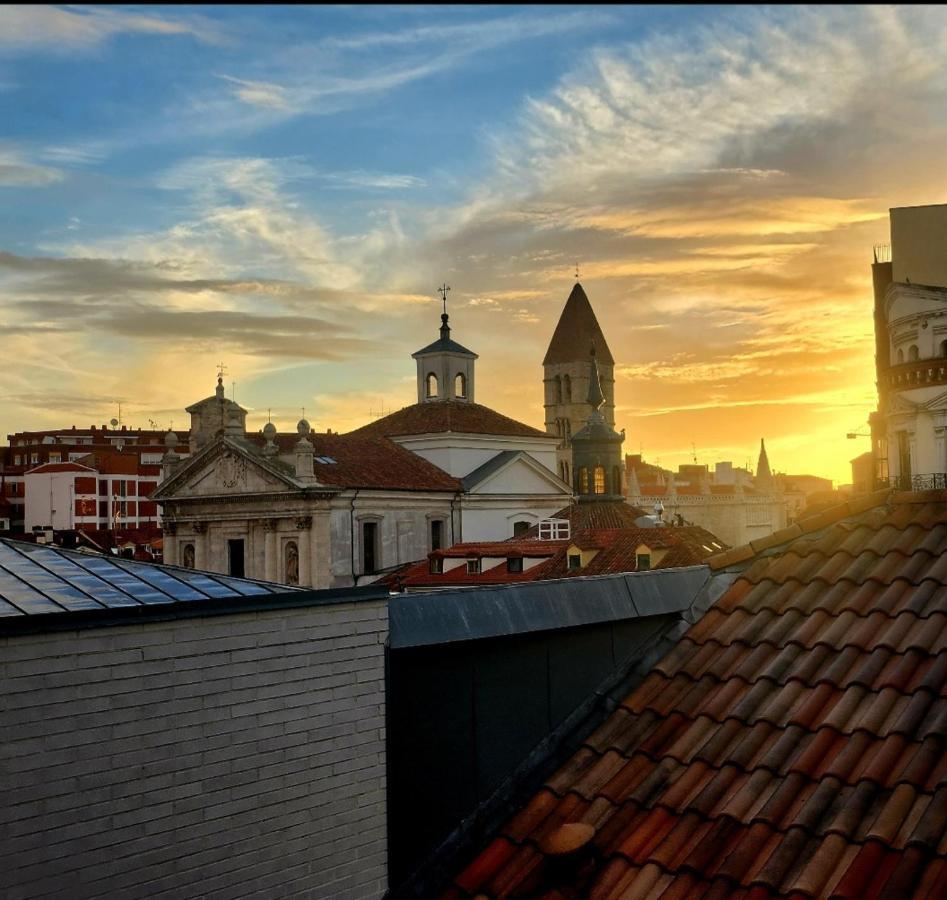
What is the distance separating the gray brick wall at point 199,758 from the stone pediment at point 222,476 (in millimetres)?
34102

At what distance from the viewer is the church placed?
39.5 m

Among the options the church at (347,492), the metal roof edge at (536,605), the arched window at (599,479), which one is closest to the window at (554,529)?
the church at (347,492)

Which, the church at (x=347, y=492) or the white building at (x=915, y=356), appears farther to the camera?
the church at (x=347, y=492)

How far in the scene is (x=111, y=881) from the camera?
5.16 m

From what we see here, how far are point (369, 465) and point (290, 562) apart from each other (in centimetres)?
496

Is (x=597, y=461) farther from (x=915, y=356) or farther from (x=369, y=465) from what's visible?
(x=915, y=356)

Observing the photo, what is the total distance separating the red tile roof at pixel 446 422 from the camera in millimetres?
47969

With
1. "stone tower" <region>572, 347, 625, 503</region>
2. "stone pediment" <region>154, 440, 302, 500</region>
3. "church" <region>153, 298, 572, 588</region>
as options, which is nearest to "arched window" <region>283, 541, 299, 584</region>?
"church" <region>153, 298, 572, 588</region>

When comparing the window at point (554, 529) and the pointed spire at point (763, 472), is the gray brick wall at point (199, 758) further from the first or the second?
the pointed spire at point (763, 472)

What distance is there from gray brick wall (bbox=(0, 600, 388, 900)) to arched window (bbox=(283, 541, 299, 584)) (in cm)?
3458

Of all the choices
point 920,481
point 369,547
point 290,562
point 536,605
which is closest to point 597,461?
point 369,547

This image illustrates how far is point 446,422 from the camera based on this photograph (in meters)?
47.9

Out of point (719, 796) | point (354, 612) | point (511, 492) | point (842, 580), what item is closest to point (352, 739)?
point (354, 612)

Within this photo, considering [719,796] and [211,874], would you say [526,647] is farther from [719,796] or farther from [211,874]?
[211,874]
